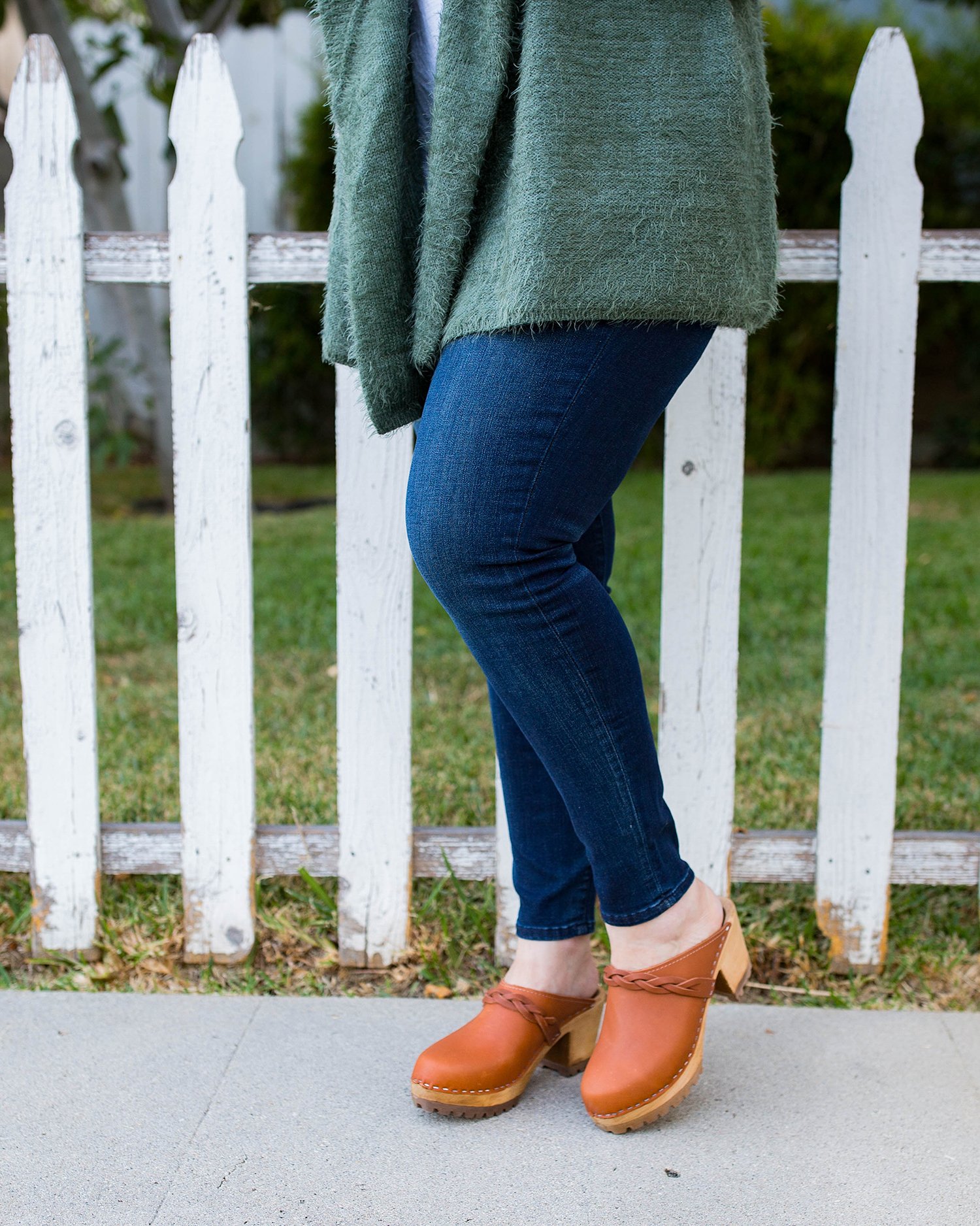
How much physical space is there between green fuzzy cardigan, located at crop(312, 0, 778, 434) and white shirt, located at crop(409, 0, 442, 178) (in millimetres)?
16

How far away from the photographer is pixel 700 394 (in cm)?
166

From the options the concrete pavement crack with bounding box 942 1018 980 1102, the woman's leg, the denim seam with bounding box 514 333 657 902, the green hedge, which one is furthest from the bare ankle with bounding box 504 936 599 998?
the green hedge

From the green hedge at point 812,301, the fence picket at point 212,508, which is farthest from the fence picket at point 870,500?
the green hedge at point 812,301

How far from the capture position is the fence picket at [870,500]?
1620 mm

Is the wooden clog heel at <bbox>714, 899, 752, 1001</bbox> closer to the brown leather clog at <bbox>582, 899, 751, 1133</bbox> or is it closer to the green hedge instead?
the brown leather clog at <bbox>582, 899, 751, 1133</bbox>

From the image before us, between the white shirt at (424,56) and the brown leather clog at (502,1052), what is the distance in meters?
1.05

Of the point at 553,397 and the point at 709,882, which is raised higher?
the point at 553,397

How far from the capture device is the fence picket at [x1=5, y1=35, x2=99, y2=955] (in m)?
1.66

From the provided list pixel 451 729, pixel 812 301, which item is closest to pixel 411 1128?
pixel 451 729

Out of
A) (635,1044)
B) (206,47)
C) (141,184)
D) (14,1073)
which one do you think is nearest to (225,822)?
(14,1073)

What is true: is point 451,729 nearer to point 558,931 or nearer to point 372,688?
point 372,688

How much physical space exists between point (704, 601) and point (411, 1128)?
0.85 meters

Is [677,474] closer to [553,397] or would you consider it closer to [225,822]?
[553,397]

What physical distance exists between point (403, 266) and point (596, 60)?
0.97 ft
